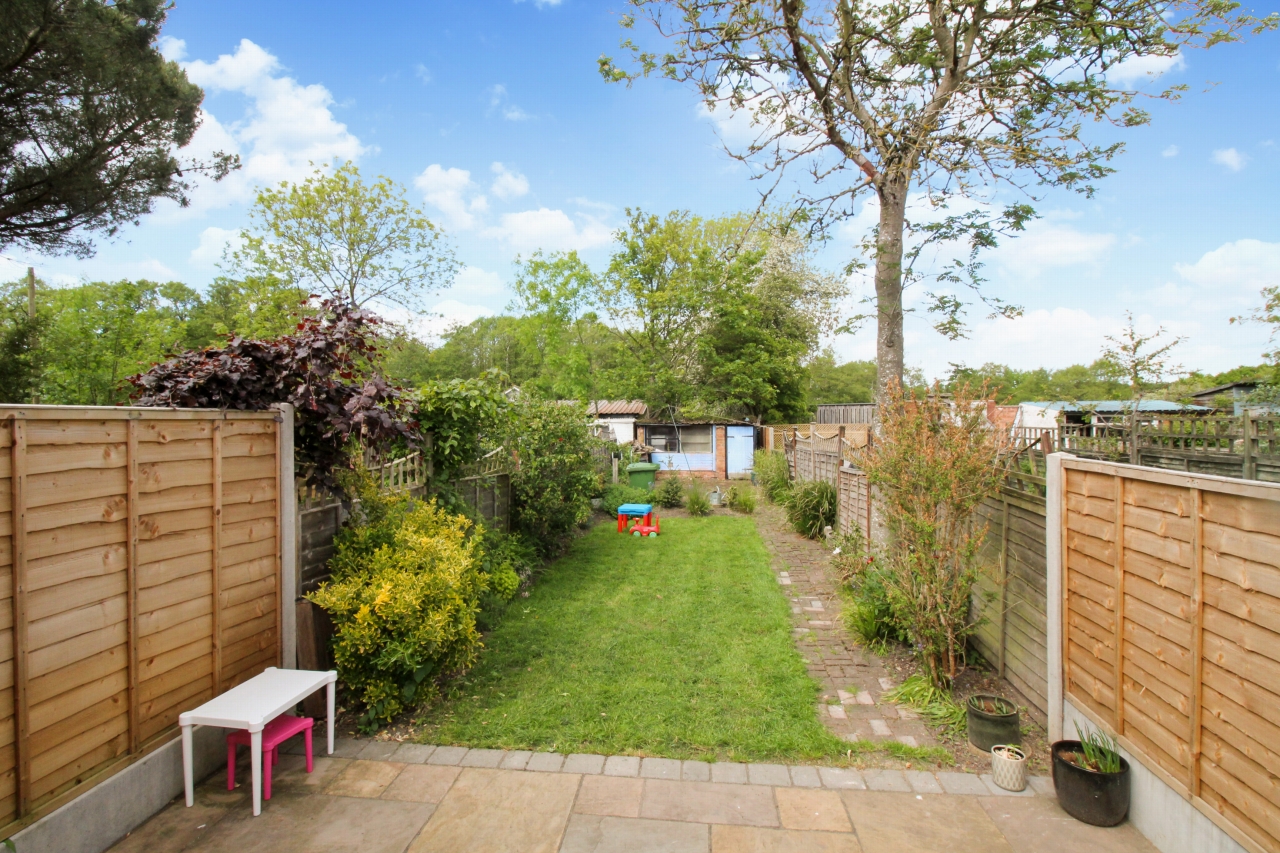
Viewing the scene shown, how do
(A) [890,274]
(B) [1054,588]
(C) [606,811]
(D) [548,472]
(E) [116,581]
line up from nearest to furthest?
1. (E) [116,581]
2. (C) [606,811]
3. (B) [1054,588]
4. (A) [890,274]
5. (D) [548,472]

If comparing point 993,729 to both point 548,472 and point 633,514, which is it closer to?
point 548,472

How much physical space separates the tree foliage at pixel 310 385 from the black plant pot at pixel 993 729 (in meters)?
3.96

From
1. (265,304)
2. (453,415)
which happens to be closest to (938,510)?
(453,415)

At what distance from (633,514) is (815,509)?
2888 millimetres

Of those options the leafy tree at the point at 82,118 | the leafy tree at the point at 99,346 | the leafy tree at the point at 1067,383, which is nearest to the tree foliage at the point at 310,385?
the leafy tree at the point at 82,118

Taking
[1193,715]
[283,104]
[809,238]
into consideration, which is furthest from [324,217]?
[1193,715]

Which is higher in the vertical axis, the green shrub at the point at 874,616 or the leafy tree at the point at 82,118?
the leafy tree at the point at 82,118

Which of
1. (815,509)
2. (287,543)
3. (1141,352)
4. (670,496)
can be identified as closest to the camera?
(287,543)

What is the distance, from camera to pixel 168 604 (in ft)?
9.21

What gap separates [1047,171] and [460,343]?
124 ft

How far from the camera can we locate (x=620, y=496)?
11484 mm

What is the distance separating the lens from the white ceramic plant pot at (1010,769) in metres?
2.89

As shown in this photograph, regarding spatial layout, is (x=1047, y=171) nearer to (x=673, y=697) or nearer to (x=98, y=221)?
(x=673, y=697)

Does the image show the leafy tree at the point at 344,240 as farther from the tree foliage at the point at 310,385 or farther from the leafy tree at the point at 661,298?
the tree foliage at the point at 310,385
